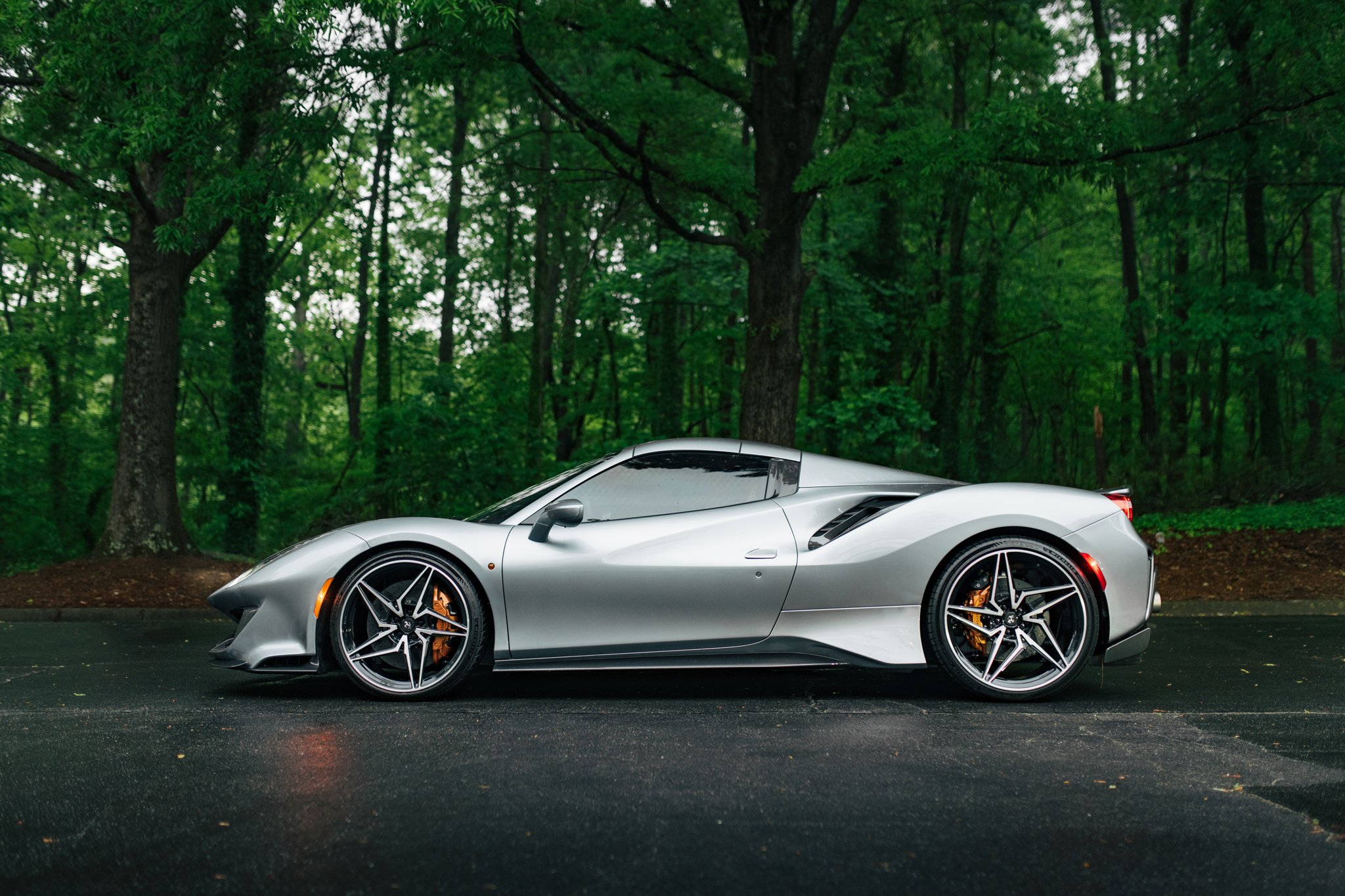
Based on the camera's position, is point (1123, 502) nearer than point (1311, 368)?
Yes

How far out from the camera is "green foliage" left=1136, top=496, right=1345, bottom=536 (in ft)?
40.5

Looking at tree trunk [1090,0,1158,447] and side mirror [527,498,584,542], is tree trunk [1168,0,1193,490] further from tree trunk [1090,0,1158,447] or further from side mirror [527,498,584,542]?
side mirror [527,498,584,542]

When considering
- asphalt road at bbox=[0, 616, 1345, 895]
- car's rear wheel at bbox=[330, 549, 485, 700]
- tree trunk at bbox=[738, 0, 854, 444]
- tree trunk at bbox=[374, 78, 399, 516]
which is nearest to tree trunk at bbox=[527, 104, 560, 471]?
tree trunk at bbox=[374, 78, 399, 516]

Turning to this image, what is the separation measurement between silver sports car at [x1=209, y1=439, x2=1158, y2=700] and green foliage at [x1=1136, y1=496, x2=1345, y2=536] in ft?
28.7

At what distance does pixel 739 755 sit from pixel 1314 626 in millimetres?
6298

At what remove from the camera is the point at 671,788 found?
132 inches

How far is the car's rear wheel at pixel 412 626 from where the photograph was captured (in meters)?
4.86

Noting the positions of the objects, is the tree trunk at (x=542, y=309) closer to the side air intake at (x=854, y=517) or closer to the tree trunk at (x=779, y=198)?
the tree trunk at (x=779, y=198)

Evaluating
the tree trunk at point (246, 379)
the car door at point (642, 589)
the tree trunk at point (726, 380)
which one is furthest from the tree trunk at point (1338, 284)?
the tree trunk at point (246, 379)

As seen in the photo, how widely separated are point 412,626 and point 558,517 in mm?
880

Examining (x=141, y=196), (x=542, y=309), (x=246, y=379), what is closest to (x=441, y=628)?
(x=141, y=196)

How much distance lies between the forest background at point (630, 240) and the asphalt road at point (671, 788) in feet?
21.2

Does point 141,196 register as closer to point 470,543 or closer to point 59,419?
point 470,543

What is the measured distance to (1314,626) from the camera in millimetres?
8031
